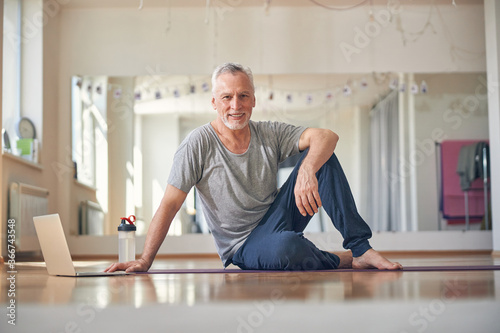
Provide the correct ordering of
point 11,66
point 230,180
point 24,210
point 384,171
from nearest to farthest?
point 230,180
point 24,210
point 11,66
point 384,171

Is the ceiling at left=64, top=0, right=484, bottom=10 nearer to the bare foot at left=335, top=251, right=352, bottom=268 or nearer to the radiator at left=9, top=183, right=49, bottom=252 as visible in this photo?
the radiator at left=9, top=183, right=49, bottom=252

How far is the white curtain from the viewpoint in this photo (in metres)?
5.78

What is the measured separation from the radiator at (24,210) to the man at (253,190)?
114 inches

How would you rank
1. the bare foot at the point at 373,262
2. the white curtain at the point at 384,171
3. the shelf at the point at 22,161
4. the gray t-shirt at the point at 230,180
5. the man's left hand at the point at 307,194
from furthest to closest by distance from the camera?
1. the white curtain at the point at 384,171
2. the shelf at the point at 22,161
3. the gray t-shirt at the point at 230,180
4. the bare foot at the point at 373,262
5. the man's left hand at the point at 307,194

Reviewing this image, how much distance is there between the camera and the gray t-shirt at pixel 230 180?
7.19 feet

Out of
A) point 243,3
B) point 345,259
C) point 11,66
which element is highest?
point 243,3

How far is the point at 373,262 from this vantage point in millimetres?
2086

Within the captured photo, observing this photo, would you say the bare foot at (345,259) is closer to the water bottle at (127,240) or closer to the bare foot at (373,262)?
the bare foot at (373,262)

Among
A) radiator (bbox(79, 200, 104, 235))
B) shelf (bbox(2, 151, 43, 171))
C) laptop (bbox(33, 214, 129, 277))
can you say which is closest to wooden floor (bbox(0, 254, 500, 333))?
laptop (bbox(33, 214, 129, 277))

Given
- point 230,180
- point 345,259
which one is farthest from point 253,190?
point 345,259


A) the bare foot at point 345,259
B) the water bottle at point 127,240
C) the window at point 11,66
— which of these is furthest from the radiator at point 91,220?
the bare foot at point 345,259

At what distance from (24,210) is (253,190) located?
319cm

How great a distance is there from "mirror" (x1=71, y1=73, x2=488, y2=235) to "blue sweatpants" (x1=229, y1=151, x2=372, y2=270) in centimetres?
357

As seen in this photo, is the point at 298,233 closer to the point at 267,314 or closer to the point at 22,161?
the point at 267,314
